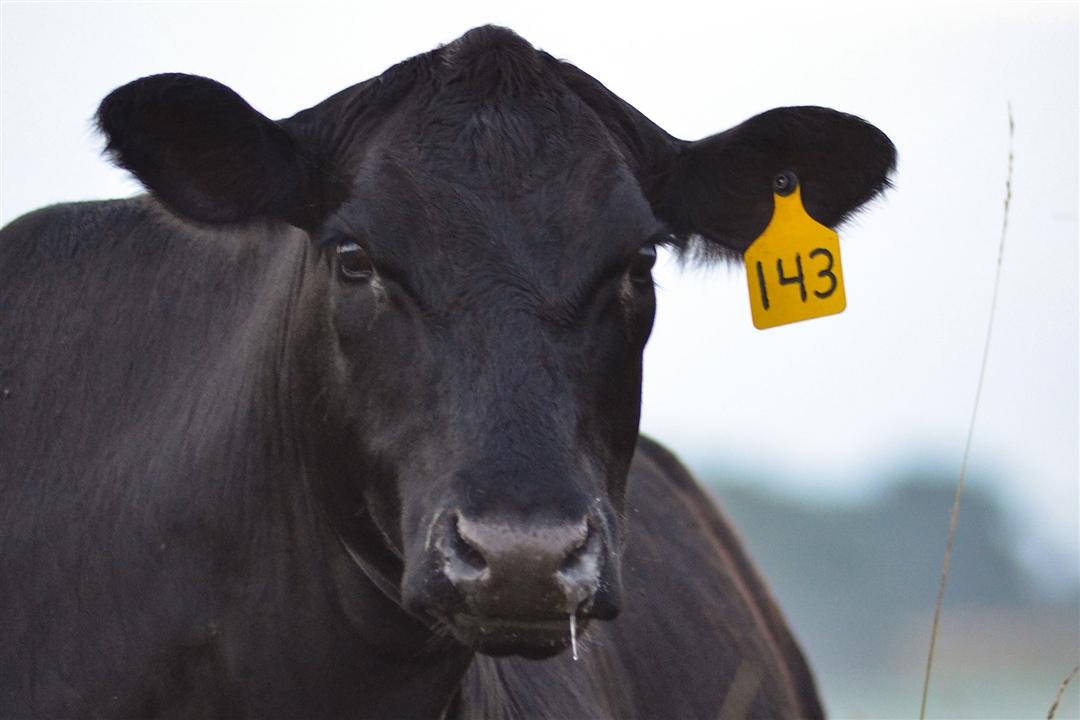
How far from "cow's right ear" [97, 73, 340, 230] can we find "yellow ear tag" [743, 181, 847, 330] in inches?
54.9

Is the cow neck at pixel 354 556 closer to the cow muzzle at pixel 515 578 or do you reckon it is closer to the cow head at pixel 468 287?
the cow head at pixel 468 287

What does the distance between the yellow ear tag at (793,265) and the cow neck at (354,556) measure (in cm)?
138

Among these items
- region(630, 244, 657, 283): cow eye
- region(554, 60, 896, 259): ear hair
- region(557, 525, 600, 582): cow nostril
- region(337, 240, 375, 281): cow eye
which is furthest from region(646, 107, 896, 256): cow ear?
region(557, 525, 600, 582): cow nostril

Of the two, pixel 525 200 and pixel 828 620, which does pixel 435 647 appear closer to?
pixel 525 200

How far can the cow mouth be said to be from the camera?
4.27 meters

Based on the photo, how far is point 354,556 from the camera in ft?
16.6

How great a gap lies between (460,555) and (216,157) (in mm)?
1496

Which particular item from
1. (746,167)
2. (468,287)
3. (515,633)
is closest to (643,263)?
(468,287)

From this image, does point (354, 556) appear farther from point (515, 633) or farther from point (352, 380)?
point (515, 633)

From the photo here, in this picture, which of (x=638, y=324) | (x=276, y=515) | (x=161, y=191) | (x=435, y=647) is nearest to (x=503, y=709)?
(x=435, y=647)

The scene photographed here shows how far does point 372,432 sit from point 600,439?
21.9 inches

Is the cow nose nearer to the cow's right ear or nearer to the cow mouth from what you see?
the cow mouth

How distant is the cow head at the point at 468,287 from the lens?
4289 mm

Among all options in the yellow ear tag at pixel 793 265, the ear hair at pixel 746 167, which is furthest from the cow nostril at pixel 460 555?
the yellow ear tag at pixel 793 265
